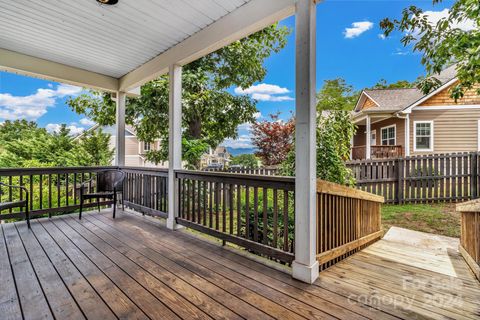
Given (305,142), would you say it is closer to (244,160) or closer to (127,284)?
(127,284)

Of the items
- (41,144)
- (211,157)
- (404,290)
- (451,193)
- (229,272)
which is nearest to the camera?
(404,290)

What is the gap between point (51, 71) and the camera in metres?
4.10

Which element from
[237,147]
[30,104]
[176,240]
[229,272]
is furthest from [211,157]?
[30,104]

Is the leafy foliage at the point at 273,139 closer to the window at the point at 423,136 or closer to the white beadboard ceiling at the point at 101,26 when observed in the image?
the white beadboard ceiling at the point at 101,26

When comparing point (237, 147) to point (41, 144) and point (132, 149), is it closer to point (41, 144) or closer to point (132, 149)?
point (41, 144)

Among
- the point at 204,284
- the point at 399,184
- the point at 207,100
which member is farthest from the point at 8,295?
the point at 399,184

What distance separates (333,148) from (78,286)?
332 cm

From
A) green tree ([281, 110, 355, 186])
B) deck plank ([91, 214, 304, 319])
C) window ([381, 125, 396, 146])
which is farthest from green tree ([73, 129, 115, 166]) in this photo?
window ([381, 125, 396, 146])

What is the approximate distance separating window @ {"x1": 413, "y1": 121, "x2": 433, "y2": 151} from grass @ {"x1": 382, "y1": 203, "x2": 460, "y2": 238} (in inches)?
140

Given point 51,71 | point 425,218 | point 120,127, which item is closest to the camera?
point 51,71

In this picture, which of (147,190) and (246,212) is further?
(147,190)

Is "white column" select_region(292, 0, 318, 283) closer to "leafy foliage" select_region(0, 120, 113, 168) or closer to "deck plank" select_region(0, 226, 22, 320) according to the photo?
"deck plank" select_region(0, 226, 22, 320)

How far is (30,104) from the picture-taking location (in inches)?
654

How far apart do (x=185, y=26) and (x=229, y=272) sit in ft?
9.47
